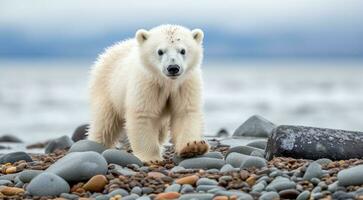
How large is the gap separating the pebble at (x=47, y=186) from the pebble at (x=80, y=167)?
12 cm

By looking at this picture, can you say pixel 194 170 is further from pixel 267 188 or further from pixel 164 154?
pixel 164 154

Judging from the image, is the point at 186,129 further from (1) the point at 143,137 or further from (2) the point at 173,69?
(2) the point at 173,69

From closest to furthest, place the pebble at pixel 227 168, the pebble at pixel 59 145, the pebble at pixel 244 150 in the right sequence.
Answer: the pebble at pixel 227 168
the pebble at pixel 244 150
the pebble at pixel 59 145

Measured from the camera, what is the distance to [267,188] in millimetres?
6051

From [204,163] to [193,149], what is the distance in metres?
0.31

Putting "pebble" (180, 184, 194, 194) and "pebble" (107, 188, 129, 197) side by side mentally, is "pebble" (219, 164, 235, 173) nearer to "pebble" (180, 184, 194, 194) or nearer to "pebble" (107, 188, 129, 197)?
"pebble" (180, 184, 194, 194)

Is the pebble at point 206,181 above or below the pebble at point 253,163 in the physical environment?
below

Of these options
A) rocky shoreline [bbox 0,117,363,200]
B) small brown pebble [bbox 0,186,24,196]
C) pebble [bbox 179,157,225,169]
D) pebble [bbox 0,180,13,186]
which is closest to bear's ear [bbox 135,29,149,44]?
rocky shoreline [bbox 0,117,363,200]

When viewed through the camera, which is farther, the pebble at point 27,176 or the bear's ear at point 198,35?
the bear's ear at point 198,35

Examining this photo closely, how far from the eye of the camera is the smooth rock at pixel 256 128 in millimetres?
10672

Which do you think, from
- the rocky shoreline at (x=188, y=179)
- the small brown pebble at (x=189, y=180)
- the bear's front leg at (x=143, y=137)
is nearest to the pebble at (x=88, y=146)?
the bear's front leg at (x=143, y=137)

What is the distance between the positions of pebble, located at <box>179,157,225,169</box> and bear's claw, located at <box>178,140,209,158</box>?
198 millimetres

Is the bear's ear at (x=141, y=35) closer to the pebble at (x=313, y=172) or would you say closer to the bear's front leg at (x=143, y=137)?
the bear's front leg at (x=143, y=137)

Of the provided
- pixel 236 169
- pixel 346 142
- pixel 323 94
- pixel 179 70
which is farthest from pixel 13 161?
pixel 323 94
